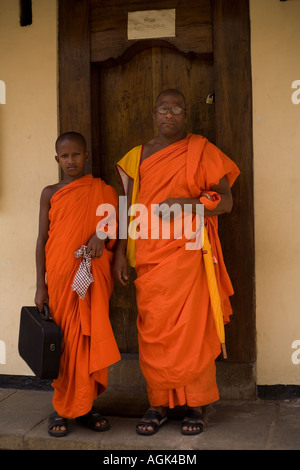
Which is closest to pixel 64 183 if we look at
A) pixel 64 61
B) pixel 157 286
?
pixel 157 286

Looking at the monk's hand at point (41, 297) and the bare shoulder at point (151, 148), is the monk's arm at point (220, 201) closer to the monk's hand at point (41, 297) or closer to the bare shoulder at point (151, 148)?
the bare shoulder at point (151, 148)

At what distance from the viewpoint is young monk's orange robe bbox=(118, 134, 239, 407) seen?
10.8ft

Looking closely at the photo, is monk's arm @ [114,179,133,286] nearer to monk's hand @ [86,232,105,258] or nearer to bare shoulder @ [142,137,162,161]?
monk's hand @ [86,232,105,258]

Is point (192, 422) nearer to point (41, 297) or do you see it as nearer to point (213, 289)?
point (213, 289)

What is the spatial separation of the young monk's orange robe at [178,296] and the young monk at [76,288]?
10.3 inches

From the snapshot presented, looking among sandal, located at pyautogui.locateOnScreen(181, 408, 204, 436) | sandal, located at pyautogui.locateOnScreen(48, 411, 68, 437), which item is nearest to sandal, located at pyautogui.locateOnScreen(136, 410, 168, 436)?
sandal, located at pyautogui.locateOnScreen(181, 408, 204, 436)

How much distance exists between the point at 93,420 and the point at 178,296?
3.07 ft

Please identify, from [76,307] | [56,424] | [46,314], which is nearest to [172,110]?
[76,307]

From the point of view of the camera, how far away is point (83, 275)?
131 inches

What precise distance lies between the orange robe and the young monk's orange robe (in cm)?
25

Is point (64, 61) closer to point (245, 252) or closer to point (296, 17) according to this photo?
point (296, 17)

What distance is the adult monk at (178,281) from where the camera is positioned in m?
3.28

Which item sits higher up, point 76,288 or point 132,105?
point 132,105

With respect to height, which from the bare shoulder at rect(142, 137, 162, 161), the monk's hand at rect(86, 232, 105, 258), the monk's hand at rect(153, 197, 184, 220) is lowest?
the monk's hand at rect(86, 232, 105, 258)
